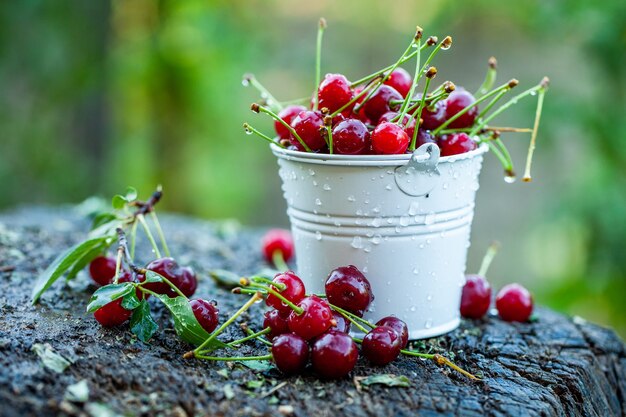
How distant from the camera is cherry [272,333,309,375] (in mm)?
1352

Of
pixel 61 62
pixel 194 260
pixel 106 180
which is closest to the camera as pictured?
pixel 194 260

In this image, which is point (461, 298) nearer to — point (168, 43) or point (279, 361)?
point (279, 361)

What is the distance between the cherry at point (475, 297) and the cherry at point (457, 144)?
0.42 metres

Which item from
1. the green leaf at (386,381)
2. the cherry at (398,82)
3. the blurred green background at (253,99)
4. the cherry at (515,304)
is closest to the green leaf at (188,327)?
the green leaf at (386,381)

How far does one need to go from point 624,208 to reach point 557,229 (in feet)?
1.58

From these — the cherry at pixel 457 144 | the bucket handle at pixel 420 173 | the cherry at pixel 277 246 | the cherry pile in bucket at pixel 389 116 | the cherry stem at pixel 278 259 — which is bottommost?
the cherry stem at pixel 278 259

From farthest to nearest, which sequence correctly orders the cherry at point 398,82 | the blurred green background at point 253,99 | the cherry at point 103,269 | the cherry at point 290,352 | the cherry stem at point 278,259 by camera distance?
the blurred green background at point 253,99 → the cherry stem at point 278,259 → the cherry at point 103,269 → the cherry at point 398,82 → the cherry at point 290,352

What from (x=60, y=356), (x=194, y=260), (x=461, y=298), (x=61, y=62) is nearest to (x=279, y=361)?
(x=60, y=356)

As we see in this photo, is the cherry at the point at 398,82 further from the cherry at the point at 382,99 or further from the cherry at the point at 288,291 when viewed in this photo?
the cherry at the point at 288,291

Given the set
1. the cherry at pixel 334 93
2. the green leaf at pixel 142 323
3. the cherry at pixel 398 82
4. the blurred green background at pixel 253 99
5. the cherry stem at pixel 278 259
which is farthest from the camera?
the blurred green background at pixel 253 99

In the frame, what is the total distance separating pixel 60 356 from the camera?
1338mm

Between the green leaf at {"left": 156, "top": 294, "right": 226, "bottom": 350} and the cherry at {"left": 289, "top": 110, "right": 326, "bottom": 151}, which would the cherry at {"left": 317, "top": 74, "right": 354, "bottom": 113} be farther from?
the green leaf at {"left": 156, "top": 294, "right": 226, "bottom": 350}

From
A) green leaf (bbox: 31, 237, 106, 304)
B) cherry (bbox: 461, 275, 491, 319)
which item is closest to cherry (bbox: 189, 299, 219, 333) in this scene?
green leaf (bbox: 31, 237, 106, 304)

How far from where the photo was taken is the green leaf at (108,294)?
1.41m
